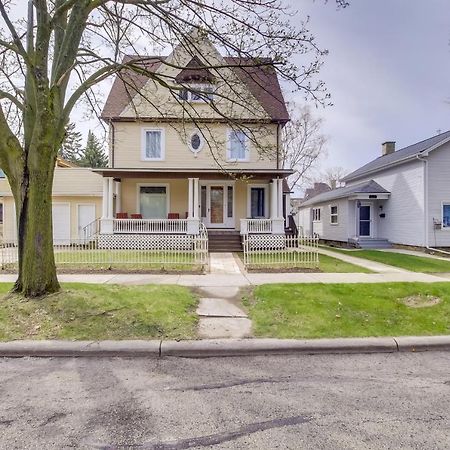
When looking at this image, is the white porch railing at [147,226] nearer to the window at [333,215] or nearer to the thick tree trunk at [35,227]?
the thick tree trunk at [35,227]

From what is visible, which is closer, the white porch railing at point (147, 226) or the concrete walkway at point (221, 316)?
the concrete walkway at point (221, 316)

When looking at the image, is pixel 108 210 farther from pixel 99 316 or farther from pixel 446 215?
pixel 446 215

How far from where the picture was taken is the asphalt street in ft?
9.16

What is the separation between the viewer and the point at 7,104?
30.3 ft

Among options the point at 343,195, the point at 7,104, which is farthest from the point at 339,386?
the point at 343,195

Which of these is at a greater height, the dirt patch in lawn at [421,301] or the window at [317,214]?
the window at [317,214]

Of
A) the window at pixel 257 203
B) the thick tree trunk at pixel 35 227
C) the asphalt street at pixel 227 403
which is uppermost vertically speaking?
the window at pixel 257 203

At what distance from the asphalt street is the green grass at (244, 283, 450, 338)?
0.76 meters

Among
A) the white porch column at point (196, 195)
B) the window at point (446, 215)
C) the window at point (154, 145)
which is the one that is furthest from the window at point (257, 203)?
the window at point (446, 215)

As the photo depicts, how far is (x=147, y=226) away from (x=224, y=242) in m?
3.82

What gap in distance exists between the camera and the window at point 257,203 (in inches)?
746

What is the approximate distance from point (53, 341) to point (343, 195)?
19.3 meters

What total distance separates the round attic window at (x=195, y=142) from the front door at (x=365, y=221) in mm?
10482

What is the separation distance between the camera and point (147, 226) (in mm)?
16922
